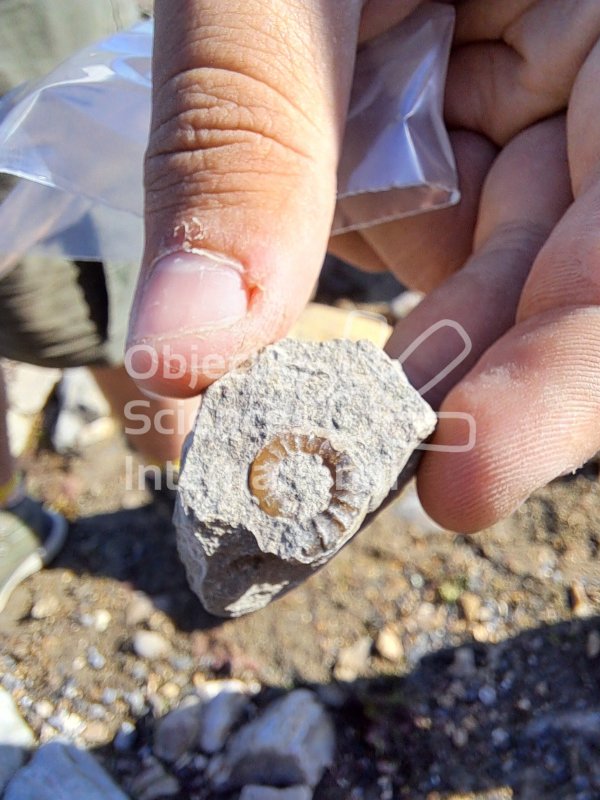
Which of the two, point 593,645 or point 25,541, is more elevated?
point 25,541

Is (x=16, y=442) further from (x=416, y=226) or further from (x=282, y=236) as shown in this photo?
(x=282, y=236)

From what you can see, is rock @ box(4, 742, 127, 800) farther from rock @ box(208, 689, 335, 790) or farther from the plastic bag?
the plastic bag

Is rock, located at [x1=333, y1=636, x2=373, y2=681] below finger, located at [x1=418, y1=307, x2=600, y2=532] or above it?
below

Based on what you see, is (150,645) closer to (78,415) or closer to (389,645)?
(389,645)

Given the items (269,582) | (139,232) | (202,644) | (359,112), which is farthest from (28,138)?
(202,644)

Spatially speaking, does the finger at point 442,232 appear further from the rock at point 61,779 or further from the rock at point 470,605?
the rock at point 61,779

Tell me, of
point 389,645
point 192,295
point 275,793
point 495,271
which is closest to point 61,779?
point 275,793

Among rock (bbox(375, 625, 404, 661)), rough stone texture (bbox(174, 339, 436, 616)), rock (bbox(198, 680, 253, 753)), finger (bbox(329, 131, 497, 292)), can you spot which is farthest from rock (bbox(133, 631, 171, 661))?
finger (bbox(329, 131, 497, 292))
